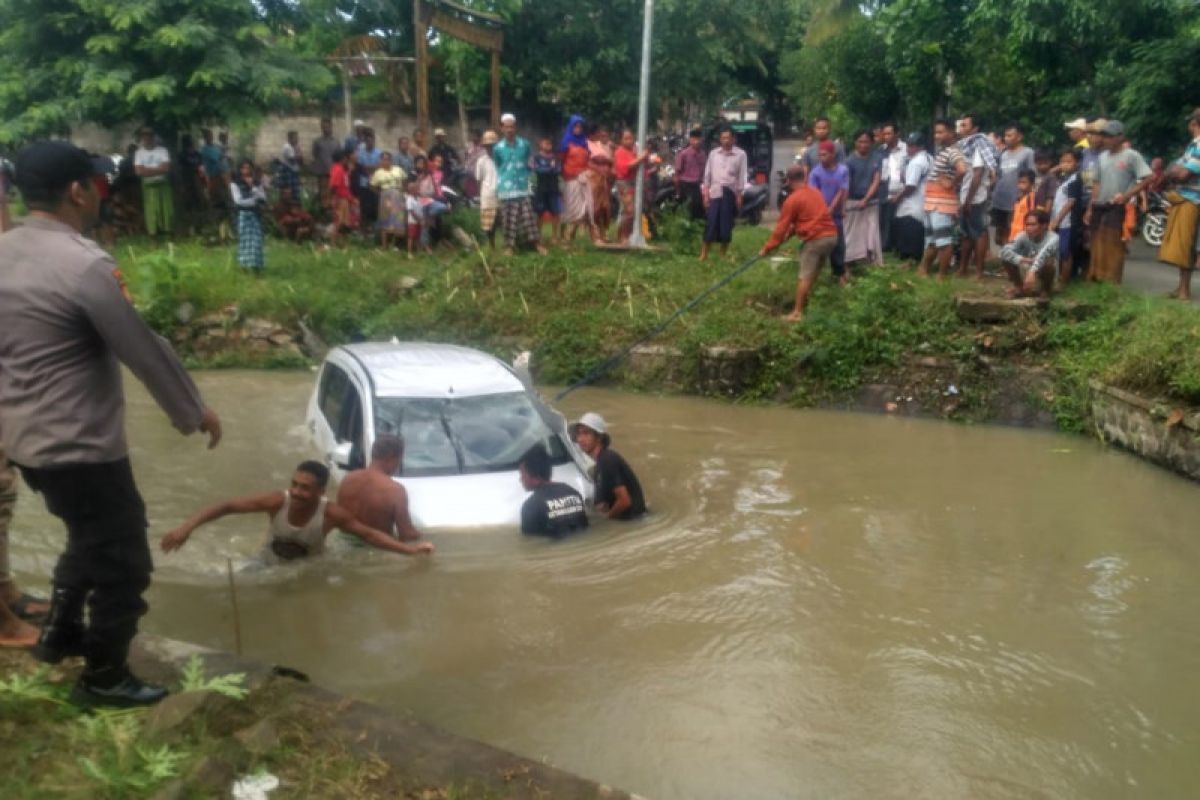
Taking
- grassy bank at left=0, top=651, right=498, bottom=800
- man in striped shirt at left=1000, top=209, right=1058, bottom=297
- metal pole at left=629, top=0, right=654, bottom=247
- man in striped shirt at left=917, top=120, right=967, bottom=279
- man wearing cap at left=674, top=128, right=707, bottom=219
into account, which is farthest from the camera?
man wearing cap at left=674, top=128, right=707, bottom=219

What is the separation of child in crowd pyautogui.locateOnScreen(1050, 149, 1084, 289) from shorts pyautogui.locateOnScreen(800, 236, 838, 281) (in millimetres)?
2444

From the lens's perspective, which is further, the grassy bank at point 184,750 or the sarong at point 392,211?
the sarong at point 392,211

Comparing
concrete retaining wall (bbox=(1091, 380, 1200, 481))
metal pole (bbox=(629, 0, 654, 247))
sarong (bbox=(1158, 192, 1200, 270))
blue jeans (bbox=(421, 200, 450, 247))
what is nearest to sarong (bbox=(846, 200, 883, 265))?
metal pole (bbox=(629, 0, 654, 247))

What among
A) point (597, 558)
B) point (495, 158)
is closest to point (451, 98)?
point (495, 158)

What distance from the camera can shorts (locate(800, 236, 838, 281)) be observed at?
495 inches

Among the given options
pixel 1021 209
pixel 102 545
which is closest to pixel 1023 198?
pixel 1021 209

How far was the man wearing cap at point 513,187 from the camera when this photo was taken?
15.3 m

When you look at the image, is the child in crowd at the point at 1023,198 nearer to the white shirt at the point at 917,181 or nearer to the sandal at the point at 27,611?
the white shirt at the point at 917,181

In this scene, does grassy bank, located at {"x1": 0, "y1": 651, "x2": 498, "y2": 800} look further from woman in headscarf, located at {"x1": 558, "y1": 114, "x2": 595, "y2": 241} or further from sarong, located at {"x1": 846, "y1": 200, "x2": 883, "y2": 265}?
woman in headscarf, located at {"x1": 558, "y1": 114, "x2": 595, "y2": 241}

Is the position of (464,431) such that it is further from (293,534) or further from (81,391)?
(81,391)

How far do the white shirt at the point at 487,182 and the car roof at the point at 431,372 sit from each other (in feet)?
21.4

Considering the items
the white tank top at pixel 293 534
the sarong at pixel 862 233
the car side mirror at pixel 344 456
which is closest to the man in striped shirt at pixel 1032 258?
the sarong at pixel 862 233

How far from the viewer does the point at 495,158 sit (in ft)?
50.8

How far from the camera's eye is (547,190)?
1627 centimetres
